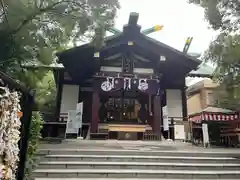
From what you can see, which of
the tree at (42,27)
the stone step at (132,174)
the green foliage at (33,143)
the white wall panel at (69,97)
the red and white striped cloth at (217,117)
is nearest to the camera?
the green foliage at (33,143)

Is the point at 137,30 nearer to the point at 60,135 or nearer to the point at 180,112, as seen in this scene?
the point at 180,112

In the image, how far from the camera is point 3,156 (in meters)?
2.54

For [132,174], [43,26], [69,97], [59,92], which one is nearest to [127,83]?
[69,97]

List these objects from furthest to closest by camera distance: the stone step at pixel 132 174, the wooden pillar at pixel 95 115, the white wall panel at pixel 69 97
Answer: the white wall panel at pixel 69 97 → the wooden pillar at pixel 95 115 → the stone step at pixel 132 174

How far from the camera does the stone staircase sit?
16.9 feet

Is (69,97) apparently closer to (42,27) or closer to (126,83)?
(126,83)

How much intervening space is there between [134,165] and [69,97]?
Answer: 309 inches

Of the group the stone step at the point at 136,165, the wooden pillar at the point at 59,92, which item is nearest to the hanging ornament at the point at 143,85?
the wooden pillar at the point at 59,92

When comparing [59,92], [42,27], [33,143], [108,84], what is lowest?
[33,143]

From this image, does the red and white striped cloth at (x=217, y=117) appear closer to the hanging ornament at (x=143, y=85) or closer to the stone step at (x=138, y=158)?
Result: the hanging ornament at (x=143, y=85)

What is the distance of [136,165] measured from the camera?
5625 millimetres

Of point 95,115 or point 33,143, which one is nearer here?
point 33,143

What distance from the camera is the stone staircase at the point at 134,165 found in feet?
16.9

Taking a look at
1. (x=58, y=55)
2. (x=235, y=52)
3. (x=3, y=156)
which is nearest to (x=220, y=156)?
(x=235, y=52)
